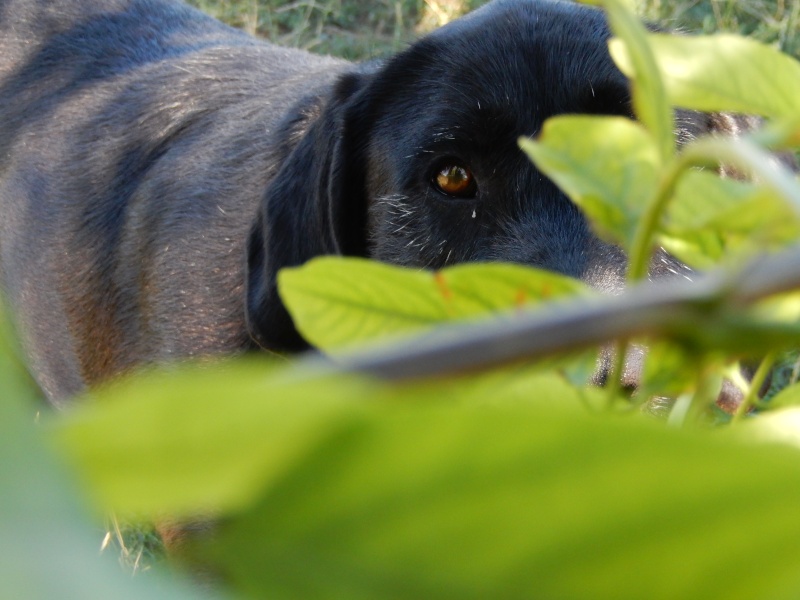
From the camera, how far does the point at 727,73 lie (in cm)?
33

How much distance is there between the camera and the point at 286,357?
1.85 m

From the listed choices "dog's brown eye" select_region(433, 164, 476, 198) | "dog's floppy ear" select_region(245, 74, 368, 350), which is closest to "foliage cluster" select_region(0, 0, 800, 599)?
"dog's brown eye" select_region(433, 164, 476, 198)

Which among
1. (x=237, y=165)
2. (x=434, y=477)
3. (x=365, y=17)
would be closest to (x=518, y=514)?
(x=434, y=477)

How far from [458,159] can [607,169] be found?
5.01 ft

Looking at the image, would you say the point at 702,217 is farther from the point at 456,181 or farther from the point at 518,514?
the point at 456,181

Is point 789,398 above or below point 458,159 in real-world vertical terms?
above

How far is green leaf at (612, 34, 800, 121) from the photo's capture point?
0.33 m

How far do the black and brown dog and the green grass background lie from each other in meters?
1.41

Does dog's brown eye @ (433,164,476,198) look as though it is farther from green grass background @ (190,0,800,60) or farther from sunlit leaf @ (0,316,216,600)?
green grass background @ (190,0,800,60)

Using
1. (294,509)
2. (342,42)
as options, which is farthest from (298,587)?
(342,42)

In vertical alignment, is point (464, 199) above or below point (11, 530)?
below

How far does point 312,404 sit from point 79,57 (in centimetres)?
287

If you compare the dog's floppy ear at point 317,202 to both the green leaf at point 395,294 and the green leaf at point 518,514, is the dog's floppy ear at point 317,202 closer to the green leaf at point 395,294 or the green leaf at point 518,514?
the green leaf at point 395,294

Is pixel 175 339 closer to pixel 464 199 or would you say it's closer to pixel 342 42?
pixel 464 199
